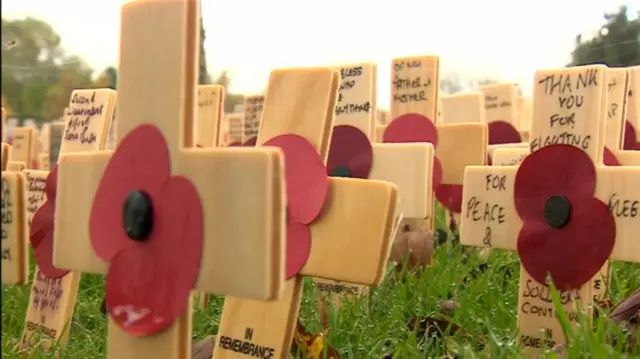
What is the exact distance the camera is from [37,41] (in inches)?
63.3

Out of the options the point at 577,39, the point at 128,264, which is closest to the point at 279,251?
the point at 128,264

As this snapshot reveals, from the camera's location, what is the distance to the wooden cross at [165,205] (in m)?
0.64

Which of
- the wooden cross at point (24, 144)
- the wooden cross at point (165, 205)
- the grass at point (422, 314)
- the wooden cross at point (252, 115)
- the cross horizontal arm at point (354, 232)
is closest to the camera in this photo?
the wooden cross at point (165, 205)

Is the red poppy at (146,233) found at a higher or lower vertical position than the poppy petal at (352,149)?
lower

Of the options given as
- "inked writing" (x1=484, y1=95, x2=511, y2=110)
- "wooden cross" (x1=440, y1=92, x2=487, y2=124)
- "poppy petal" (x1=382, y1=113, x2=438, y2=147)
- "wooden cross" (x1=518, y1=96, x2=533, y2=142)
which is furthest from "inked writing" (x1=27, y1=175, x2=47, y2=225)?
"wooden cross" (x1=518, y1=96, x2=533, y2=142)

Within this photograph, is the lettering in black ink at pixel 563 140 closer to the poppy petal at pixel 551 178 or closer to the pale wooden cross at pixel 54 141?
the poppy petal at pixel 551 178

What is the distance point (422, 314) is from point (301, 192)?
394 millimetres

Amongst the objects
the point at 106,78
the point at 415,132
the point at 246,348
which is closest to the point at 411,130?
the point at 415,132

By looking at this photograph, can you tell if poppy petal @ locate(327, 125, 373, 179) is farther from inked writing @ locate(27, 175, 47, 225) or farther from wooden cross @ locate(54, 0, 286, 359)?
wooden cross @ locate(54, 0, 286, 359)

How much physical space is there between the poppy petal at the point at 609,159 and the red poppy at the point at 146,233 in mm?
710

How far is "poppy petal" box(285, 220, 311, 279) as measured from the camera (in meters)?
0.84

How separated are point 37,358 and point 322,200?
370 mm

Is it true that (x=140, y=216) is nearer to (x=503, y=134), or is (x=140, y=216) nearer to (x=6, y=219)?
(x=6, y=219)

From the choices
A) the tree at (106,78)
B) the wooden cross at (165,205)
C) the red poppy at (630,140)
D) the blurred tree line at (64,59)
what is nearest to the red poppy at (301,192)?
the wooden cross at (165,205)
